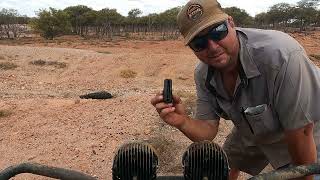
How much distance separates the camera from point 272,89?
6.61 ft

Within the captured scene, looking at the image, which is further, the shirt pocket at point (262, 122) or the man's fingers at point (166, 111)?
the shirt pocket at point (262, 122)

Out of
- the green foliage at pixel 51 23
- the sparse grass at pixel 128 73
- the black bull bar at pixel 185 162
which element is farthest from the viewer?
the green foliage at pixel 51 23

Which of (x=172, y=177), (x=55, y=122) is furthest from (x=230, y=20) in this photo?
(x=55, y=122)

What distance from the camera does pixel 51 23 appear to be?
39656 mm

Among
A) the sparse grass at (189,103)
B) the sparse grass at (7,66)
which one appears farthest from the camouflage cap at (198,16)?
the sparse grass at (7,66)

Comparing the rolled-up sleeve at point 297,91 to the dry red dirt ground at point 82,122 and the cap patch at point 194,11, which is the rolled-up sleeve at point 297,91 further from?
the dry red dirt ground at point 82,122

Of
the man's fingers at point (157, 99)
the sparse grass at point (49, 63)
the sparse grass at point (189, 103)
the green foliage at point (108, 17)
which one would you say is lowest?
the sparse grass at point (49, 63)

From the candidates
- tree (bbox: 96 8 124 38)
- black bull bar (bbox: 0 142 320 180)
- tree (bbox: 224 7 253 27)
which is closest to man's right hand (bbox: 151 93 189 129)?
black bull bar (bbox: 0 142 320 180)

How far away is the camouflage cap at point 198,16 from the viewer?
194cm

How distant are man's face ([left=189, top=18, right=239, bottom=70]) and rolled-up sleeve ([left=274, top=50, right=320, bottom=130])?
247mm

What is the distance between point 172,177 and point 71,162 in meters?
4.31

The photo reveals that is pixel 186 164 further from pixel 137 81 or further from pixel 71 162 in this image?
pixel 137 81

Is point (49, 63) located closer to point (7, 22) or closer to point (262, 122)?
point (262, 122)

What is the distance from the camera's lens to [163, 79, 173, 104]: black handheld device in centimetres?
180
